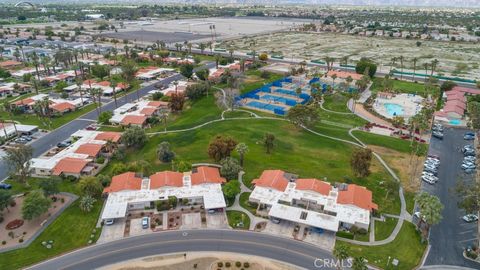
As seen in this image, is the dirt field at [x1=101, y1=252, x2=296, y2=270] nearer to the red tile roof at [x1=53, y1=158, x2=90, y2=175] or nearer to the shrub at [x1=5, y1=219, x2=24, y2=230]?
the shrub at [x1=5, y1=219, x2=24, y2=230]

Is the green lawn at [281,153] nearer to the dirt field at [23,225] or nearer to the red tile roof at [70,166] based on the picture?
the red tile roof at [70,166]

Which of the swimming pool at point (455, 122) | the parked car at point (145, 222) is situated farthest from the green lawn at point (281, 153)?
the swimming pool at point (455, 122)

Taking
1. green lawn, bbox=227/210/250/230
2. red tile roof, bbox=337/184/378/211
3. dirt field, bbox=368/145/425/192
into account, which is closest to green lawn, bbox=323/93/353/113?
dirt field, bbox=368/145/425/192

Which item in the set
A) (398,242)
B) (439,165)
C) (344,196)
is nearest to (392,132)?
(439,165)

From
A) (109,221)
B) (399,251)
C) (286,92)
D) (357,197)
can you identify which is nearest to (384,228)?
(399,251)

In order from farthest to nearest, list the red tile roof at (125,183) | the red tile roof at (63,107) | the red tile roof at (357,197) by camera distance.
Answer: the red tile roof at (63,107), the red tile roof at (125,183), the red tile roof at (357,197)

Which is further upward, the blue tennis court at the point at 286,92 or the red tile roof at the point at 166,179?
the blue tennis court at the point at 286,92
